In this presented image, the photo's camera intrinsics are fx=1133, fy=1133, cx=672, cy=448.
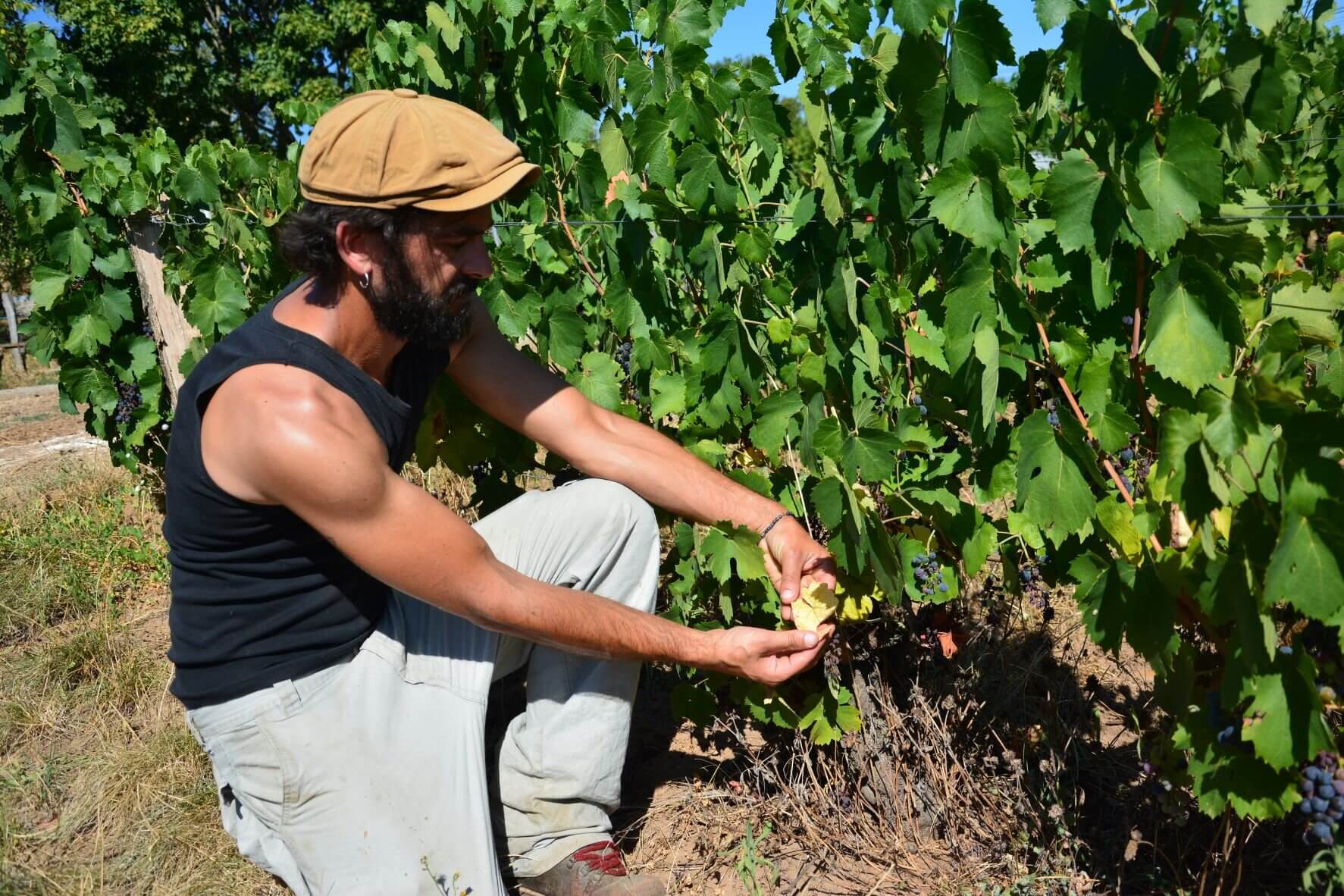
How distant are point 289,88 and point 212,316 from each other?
51.8ft

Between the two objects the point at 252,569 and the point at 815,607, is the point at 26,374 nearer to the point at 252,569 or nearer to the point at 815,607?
the point at 252,569

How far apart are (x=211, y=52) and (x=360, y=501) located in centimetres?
2059

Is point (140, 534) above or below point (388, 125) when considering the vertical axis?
below

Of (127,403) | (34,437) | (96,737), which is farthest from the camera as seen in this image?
(34,437)

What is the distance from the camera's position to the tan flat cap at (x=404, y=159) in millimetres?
2035

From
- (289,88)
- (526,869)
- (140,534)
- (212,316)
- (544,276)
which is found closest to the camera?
(526,869)

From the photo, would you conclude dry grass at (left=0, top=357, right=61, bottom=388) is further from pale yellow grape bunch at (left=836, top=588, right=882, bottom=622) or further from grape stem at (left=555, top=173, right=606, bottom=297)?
pale yellow grape bunch at (left=836, top=588, right=882, bottom=622)

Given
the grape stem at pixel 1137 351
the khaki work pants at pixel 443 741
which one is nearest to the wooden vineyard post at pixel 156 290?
the khaki work pants at pixel 443 741

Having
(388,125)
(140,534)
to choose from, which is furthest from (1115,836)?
(140,534)

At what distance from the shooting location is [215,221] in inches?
153

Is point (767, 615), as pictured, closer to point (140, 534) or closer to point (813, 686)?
point (813, 686)

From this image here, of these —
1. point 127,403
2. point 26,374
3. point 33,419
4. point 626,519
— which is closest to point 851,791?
point 626,519

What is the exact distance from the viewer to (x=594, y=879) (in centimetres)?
234

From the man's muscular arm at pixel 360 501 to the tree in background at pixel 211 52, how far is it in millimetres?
15256
